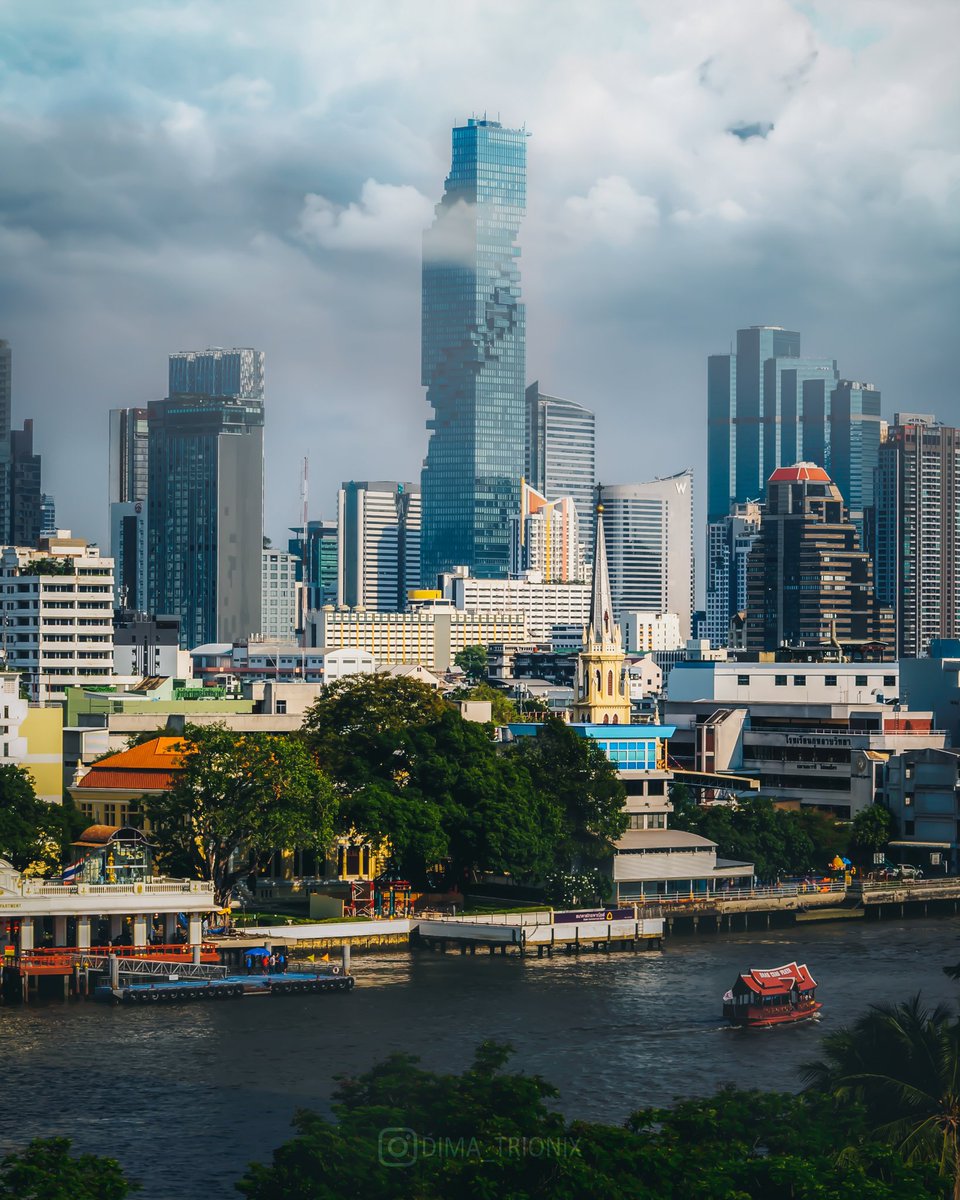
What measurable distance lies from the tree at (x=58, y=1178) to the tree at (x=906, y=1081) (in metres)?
14.8

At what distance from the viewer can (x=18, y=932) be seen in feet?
289

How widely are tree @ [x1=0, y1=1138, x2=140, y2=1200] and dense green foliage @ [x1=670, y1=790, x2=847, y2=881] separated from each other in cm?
7125

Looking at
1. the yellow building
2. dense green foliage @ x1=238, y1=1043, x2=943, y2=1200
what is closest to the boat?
dense green foliage @ x1=238, y1=1043, x2=943, y2=1200

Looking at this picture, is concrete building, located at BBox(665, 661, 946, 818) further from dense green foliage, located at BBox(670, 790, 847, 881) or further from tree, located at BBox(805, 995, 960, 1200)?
tree, located at BBox(805, 995, 960, 1200)

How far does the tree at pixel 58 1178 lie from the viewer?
41438 millimetres

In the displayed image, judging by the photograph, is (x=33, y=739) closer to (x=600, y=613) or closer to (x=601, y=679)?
(x=601, y=679)

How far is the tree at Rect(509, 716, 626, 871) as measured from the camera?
338 ft

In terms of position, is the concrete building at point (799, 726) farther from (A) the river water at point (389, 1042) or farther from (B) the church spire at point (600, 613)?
(A) the river water at point (389, 1042)

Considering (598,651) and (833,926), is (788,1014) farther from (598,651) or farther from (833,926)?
(598,651)

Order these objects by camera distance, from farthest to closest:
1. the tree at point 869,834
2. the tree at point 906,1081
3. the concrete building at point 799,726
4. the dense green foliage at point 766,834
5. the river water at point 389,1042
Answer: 1. the concrete building at point 799,726
2. the tree at point 869,834
3. the dense green foliage at point 766,834
4. the river water at point 389,1042
5. the tree at point 906,1081

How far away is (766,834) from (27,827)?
3756 cm

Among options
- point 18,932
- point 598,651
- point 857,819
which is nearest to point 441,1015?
point 18,932

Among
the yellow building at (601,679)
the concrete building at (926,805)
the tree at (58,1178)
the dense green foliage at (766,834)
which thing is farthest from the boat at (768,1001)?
the yellow building at (601,679)

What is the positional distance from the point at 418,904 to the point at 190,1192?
46148mm
